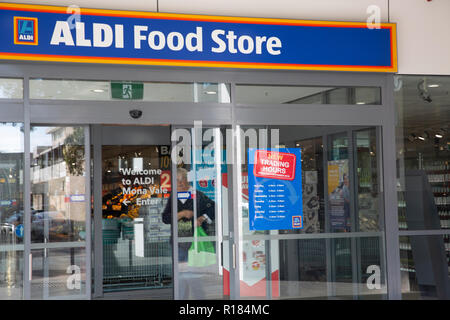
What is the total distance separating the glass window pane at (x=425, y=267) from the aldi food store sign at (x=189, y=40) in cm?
214

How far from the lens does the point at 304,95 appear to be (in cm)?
631

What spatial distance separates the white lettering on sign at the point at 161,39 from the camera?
5625 mm

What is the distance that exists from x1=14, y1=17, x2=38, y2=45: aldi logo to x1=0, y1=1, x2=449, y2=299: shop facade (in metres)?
0.18

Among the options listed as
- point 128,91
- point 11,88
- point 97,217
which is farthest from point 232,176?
point 97,217

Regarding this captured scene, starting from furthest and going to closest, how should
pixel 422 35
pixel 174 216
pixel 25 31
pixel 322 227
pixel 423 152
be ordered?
1. pixel 423 152
2. pixel 422 35
3. pixel 322 227
4. pixel 174 216
5. pixel 25 31

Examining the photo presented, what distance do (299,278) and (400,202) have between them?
151cm

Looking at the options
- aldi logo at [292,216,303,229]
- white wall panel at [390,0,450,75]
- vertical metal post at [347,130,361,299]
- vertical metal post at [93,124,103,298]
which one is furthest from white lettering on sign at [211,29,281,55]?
vertical metal post at [93,124,103,298]

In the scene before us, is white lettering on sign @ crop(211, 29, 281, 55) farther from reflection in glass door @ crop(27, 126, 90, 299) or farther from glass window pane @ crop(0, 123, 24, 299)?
glass window pane @ crop(0, 123, 24, 299)

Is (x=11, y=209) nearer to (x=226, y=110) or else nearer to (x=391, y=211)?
(x=226, y=110)

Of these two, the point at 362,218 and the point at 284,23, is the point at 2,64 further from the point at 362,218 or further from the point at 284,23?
the point at 362,218

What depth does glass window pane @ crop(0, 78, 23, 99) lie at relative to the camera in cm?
560

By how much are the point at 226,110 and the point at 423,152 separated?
96.9 inches

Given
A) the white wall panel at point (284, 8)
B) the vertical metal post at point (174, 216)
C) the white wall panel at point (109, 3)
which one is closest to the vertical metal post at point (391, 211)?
the white wall panel at point (284, 8)

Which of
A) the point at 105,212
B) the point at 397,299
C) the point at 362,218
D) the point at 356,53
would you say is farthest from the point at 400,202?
the point at 105,212
